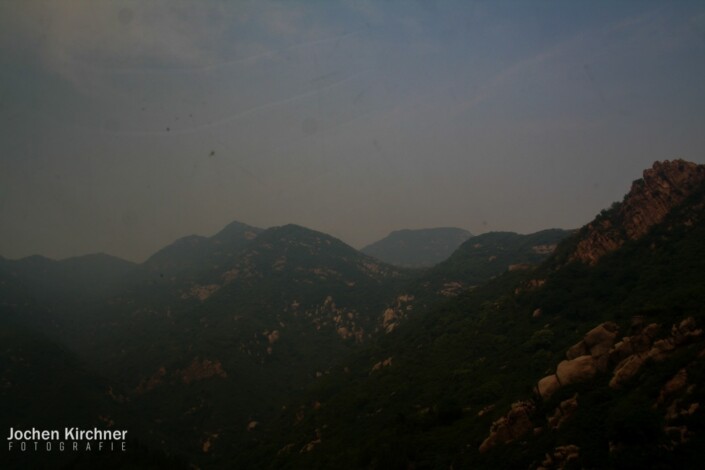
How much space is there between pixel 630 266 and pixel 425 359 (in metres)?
39.4

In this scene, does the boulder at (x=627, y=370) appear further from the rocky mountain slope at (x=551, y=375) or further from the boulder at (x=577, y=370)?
the boulder at (x=577, y=370)

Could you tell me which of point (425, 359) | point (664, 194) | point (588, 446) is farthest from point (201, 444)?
point (664, 194)

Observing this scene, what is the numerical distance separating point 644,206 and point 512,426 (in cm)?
6740

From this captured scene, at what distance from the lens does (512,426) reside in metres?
35.5

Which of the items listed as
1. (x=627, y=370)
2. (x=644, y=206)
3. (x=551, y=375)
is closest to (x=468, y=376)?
(x=551, y=375)

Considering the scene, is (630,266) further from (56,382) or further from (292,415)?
(56,382)

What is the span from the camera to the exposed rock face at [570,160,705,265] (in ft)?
263

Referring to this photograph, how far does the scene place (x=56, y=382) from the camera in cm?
11850

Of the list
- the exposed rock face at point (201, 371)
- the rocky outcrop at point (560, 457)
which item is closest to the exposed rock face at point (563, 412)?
the rocky outcrop at point (560, 457)

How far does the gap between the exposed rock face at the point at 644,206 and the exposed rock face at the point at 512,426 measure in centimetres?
5611

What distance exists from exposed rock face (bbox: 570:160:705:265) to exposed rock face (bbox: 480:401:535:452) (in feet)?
184

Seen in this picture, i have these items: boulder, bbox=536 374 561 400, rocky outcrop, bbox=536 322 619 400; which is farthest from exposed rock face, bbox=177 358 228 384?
rocky outcrop, bbox=536 322 619 400

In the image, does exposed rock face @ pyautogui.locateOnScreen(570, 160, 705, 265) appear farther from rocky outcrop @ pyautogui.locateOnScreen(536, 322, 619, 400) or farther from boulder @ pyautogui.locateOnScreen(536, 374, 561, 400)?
boulder @ pyautogui.locateOnScreen(536, 374, 561, 400)

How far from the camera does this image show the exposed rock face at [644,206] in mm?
80062
